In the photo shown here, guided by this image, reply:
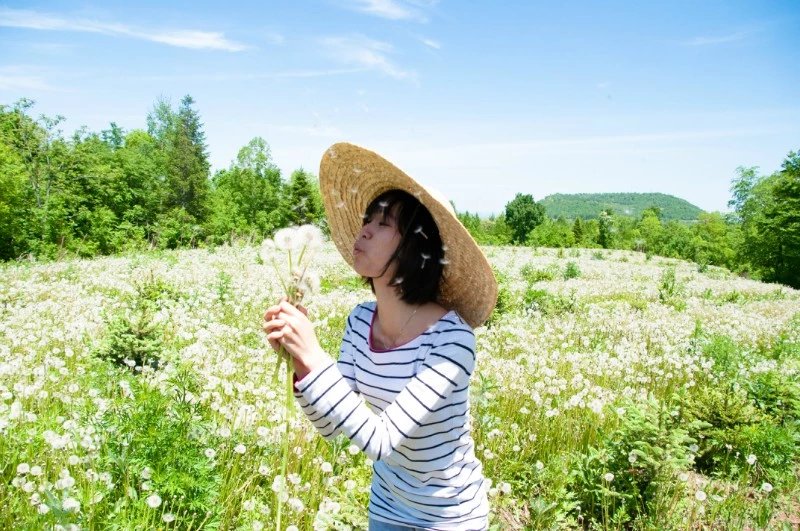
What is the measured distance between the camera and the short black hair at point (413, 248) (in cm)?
195

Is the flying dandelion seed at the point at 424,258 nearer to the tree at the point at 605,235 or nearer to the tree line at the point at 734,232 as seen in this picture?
the tree line at the point at 734,232

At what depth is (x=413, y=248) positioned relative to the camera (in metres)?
1.96

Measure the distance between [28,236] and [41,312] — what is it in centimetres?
3463

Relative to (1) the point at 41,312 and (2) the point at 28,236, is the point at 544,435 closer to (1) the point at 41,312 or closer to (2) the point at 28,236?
(1) the point at 41,312

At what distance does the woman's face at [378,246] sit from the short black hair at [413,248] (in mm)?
16

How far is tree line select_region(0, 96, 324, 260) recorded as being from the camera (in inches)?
1256

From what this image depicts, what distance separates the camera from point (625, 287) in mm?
14664

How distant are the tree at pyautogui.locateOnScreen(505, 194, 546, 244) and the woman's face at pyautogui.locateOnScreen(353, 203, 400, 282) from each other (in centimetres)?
8315

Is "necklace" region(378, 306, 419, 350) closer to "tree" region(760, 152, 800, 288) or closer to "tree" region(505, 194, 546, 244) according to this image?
"tree" region(760, 152, 800, 288)

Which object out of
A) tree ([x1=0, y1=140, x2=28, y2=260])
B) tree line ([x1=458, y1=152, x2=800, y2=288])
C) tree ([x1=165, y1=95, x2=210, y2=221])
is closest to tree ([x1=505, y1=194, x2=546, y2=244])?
tree line ([x1=458, y1=152, x2=800, y2=288])

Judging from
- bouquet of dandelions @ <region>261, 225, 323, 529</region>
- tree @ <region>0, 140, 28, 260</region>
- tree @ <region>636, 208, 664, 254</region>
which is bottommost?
tree @ <region>0, 140, 28, 260</region>

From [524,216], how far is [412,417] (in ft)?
282

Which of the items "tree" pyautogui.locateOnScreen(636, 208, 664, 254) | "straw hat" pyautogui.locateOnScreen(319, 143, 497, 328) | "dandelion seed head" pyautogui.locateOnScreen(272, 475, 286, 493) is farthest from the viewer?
"tree" pyautogui.locateOnScreen(636, 208, 664, 254)

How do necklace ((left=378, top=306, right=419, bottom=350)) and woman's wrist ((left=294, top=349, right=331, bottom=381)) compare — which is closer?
woman's wrist ((left=294, top=349, right=331, bottom=381))
